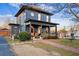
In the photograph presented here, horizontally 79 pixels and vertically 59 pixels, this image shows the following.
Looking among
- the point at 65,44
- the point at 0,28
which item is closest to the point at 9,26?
the point at 0,28

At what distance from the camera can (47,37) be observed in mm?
5230

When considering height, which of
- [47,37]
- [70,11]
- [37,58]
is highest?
[70,11]

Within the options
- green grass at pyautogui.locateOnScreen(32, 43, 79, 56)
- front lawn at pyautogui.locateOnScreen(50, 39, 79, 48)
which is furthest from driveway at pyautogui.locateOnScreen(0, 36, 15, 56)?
front lawn at pyautogui.locateOnScreen(50, 39, 79, 48)

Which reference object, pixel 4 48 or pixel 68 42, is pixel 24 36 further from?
pixel 68 42

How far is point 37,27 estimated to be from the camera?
5.17 metres

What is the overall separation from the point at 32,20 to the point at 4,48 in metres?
0.67

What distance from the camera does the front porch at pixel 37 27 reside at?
5.13m

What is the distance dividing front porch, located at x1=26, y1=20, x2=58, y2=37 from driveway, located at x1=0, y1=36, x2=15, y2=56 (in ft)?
1.47

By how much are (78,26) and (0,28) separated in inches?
52.0

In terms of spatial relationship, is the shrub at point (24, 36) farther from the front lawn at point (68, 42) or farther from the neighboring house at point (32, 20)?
the front lawn at point (68, 42)

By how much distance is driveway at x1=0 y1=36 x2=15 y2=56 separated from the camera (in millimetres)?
5059

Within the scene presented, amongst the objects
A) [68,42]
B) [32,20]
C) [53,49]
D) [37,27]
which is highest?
[32,20]

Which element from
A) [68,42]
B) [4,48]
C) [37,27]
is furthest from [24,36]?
[68,42]

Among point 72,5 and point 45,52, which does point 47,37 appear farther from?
point 72,5
